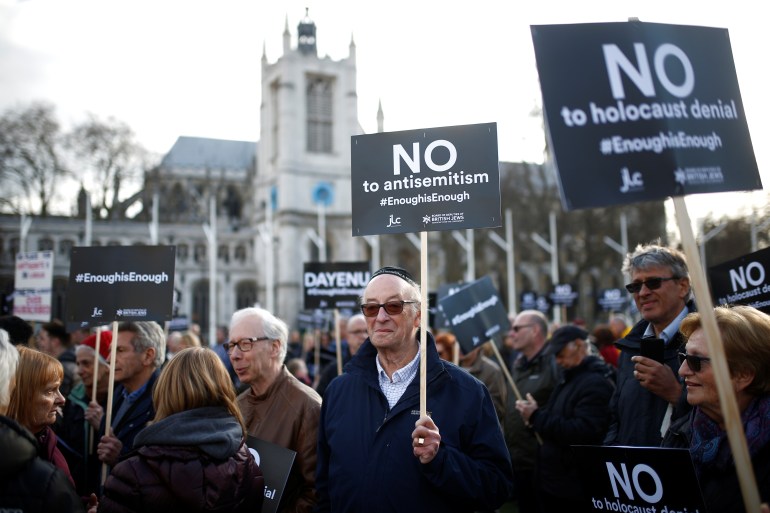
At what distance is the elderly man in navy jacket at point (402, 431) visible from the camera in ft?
9.41

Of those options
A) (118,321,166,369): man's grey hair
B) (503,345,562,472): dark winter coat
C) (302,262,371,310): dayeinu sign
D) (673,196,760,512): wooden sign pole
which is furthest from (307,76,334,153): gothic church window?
(673,196,760,512): wooden sign pole

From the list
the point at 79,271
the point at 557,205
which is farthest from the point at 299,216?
the point at 79,271

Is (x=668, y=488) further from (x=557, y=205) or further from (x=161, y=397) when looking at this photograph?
(x=557, y=205)

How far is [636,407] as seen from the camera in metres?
3.65

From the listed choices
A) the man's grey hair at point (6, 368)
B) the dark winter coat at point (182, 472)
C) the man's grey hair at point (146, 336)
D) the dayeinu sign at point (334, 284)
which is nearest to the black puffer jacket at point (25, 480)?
the dark winter coat at point (182, 472)

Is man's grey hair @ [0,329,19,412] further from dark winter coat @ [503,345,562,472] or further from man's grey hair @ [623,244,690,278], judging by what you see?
dark winter coat @ [503,345,562,472]

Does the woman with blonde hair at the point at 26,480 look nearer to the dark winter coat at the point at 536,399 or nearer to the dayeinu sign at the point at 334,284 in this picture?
the dark winter coat at the point at 536,399

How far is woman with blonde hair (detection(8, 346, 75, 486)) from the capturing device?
9.97ft

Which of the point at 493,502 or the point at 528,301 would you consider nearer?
the point at 493,502

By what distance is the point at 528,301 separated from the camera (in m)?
17.0

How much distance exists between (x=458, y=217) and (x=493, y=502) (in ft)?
4.16

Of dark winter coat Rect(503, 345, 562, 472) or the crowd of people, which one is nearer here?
the crowd of people

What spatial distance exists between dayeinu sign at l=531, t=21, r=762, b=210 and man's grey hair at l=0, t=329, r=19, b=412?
2.22 meters

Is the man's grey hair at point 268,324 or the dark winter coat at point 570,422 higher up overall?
the man's grey hair at point 268,324
